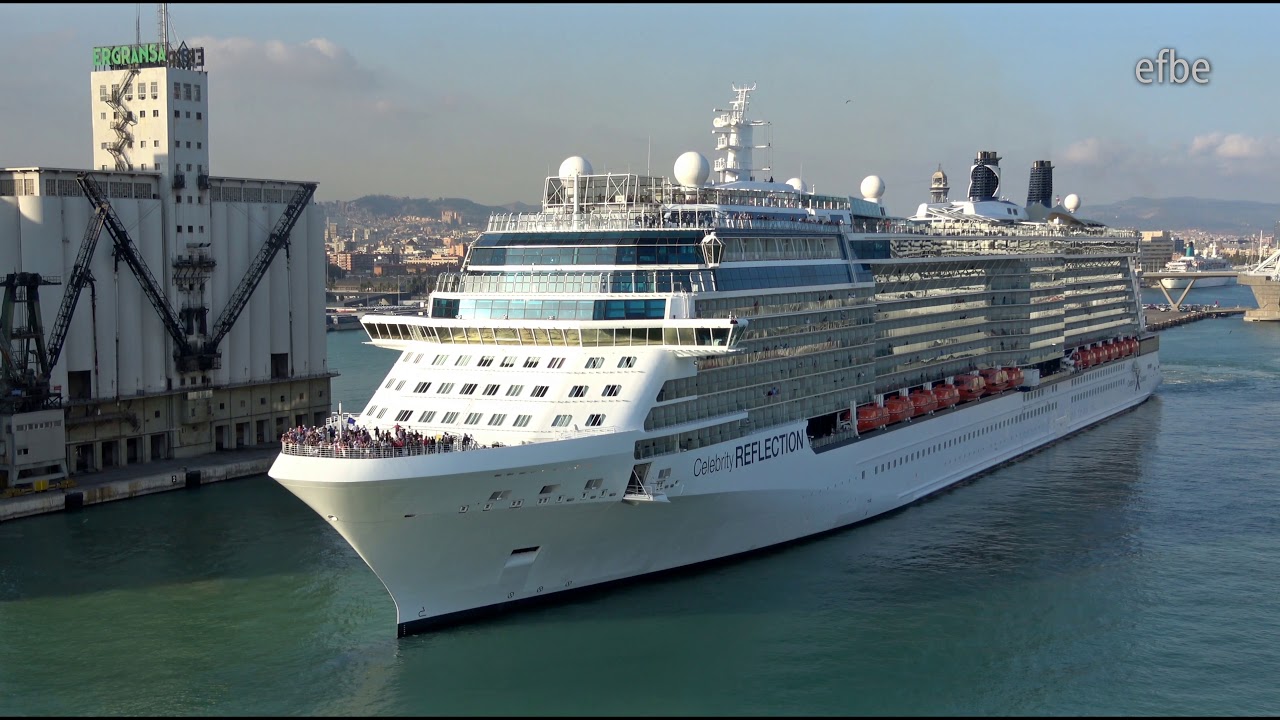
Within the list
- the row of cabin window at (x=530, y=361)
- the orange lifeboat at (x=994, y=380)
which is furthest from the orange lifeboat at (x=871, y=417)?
the row of cabin window at (x=530, y=361)

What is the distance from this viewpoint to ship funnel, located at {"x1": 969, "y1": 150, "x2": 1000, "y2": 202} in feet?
187

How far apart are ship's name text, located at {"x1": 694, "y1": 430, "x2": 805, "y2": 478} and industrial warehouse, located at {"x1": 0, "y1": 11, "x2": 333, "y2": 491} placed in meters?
21.9

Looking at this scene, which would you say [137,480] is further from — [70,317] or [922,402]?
[922,402]

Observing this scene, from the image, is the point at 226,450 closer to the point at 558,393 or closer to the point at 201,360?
the point at 201,360

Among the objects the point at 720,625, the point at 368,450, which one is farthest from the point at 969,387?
the point at 368,450

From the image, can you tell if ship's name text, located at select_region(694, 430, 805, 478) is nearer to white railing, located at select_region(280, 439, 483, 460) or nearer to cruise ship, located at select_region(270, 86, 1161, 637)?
cruise ship, located at select_region(270, 86, 1161, 637)

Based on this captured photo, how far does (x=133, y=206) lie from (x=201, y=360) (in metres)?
5.54

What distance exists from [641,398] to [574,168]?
25.6 ft

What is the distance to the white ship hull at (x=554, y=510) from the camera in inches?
832

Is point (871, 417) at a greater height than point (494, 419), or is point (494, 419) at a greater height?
point (494, 419)

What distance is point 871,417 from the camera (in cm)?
3166

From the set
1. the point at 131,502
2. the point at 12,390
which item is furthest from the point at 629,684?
the point at 12,390

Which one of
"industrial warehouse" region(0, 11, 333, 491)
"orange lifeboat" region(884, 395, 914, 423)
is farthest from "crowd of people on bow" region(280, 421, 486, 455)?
"industrial warehouse" region(0, 11, 333, 491)

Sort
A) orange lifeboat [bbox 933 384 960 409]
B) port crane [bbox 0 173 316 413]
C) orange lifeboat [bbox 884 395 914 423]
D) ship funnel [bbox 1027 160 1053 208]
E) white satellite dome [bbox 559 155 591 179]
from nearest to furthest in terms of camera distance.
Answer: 1. white satellite dome [bbox 559 155 591 179]
2. orange lifeboat [bbox 884 395 914 423]
3. port crane [bbox 0 173 316 413]
4. orange lifeboat [bbox 933 384 960 409]
5. ship funnel [bbox 1027 160 1053 208]
